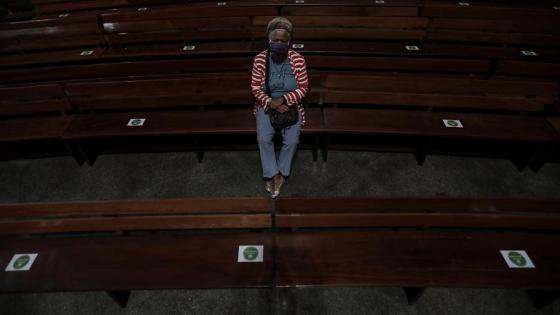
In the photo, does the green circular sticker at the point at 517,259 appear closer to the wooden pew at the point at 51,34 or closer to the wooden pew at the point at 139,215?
the wooden pew at the point at 139,215

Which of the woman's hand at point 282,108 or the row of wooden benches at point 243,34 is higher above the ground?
the row of wooden benches at point 243,34

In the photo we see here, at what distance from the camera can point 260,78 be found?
2951 millimetres

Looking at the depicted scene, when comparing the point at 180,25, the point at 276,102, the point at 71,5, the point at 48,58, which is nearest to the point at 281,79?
the point at 276,102

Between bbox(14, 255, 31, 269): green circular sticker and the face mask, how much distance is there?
103 inches

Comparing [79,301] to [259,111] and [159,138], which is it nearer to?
[159,138]

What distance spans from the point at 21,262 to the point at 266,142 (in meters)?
2.27

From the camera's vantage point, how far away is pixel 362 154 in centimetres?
388

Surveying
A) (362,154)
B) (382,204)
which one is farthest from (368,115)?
(382,204)

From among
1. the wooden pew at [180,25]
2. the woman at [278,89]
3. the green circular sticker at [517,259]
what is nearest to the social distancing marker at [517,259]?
the green circular sticker at [517,259]

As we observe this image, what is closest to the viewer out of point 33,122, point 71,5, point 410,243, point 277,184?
point 410,243

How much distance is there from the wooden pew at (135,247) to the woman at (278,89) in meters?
0.93

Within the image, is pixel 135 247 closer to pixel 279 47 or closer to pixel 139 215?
pixel 139 215

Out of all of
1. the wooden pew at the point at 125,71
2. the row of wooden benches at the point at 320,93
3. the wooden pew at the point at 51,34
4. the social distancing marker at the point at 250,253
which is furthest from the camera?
the wooden pew at the point at 51,34

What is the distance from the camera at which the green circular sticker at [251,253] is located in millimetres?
2336
